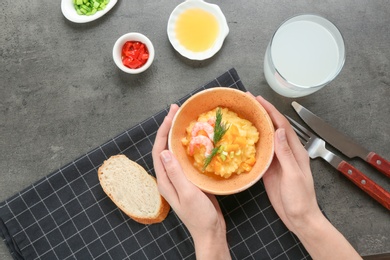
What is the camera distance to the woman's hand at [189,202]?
1696mm

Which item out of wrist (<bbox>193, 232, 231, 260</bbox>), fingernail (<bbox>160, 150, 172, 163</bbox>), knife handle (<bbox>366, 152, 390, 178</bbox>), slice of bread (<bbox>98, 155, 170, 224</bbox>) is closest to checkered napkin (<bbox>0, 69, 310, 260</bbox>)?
slice of bread (<bbox>98, 155, 170, 224</bbox>)

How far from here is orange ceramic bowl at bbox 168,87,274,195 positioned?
172cm

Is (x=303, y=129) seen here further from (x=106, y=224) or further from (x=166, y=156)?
(x=106, y=224)

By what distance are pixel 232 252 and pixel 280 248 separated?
196mm

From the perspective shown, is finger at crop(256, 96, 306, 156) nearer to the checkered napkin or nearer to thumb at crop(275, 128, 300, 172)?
thumb at crop(275, 128, 300, 172)

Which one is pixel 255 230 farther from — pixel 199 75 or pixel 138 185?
pixel 199 75

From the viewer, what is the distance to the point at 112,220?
1971 mm

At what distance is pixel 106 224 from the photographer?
6.46 feet

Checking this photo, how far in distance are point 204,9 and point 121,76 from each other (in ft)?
1.51

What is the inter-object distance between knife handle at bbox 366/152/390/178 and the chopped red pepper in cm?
103

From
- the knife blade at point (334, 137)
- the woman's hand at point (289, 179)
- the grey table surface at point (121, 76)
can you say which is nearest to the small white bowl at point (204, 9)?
the grey table surface at point (121, 76)

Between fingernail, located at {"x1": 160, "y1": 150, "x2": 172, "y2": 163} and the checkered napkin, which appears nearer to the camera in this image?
fingernail, located at {"x1": 160, "y1": 150, "x2": 172, "y2": 163}

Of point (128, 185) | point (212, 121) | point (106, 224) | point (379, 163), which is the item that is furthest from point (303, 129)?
point (106, 224)

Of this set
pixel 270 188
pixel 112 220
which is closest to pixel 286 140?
pixel 270 188
